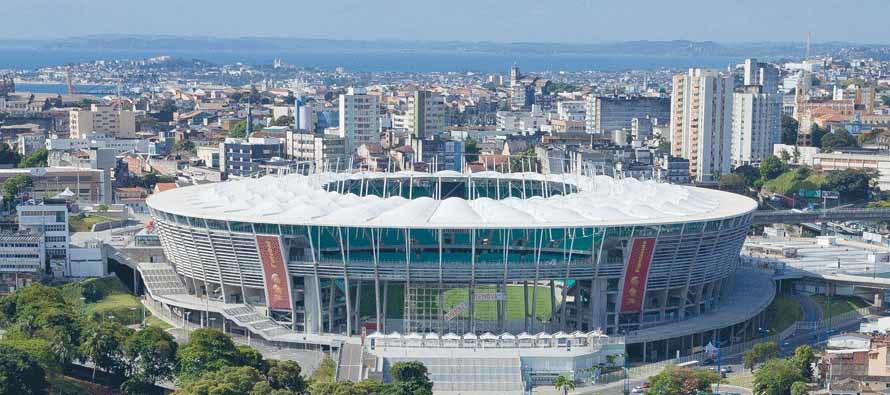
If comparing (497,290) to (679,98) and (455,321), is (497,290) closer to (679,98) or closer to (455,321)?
(455,321)

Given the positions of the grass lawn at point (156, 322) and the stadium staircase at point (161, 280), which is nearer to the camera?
Answer: the grass lawn at point (156, 322)

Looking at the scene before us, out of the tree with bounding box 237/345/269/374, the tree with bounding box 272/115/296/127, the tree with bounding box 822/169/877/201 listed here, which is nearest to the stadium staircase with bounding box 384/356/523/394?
the tree with bounding box 237/345/269/374

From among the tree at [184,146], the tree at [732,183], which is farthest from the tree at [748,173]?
the tree at [184,146]

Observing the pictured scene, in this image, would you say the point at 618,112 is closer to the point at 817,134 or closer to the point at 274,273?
the point at 817,134

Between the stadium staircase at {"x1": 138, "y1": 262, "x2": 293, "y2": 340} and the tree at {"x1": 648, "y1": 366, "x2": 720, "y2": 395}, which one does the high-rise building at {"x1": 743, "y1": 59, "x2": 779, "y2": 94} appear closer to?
the stadium staircase at {"x1": 138, "y1": 262, "x2": 293, "y2": 340}

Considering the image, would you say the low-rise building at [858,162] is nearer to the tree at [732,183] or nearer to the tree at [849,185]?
the tree at [849,185]

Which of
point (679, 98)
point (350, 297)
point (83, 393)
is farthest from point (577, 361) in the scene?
point (679, 98)
